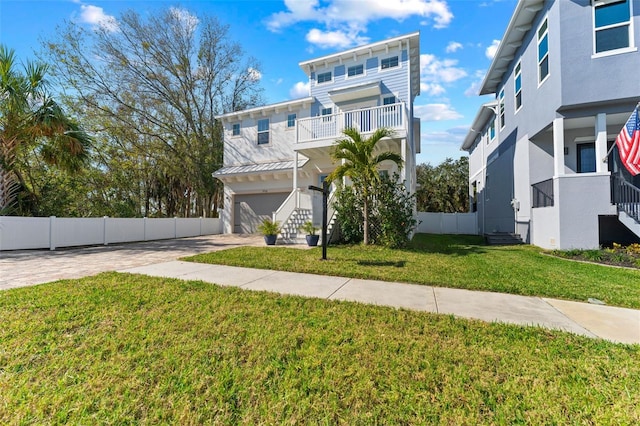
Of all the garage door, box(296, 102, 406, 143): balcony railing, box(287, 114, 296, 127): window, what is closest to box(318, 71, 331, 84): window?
box(287, 114, 296, 127): window

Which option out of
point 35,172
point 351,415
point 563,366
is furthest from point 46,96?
point 563,366

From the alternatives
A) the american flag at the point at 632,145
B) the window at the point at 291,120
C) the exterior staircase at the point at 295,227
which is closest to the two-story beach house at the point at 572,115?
the american flag at the point at 632,145

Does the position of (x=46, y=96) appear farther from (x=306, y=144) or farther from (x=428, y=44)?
(x=428, y=44)

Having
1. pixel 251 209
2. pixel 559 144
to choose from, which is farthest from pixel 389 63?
pixel 251 209

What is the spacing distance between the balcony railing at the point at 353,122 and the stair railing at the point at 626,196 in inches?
251

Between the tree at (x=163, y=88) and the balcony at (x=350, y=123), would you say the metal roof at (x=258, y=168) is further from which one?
the tree at (x=163, y=88)

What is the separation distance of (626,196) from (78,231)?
17.9 m

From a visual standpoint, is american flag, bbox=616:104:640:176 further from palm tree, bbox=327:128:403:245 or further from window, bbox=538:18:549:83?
palm tree, bbox=327:128:403:245

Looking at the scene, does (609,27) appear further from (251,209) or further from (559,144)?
(251,209)

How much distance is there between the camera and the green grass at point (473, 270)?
451 centimetres

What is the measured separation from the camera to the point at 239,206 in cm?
1689

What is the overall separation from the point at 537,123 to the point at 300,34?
1016 cm

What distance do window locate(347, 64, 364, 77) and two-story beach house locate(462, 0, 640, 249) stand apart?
6207mm

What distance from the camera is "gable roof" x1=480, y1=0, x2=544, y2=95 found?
963cm
